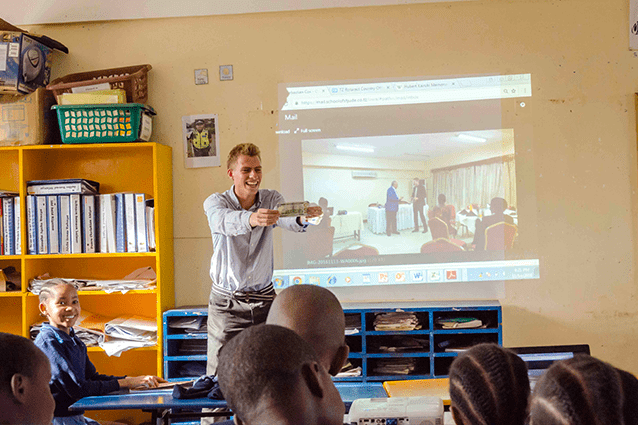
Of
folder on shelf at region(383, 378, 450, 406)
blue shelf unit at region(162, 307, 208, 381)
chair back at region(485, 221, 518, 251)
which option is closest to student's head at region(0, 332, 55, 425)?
folder on shelf at region(383, 378, 450, 406)

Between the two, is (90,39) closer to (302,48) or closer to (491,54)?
(302,48)

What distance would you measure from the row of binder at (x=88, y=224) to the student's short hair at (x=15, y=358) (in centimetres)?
217

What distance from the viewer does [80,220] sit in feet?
10.2

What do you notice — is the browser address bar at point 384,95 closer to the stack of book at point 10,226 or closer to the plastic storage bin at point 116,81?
the plastic storage bin at point 116,81

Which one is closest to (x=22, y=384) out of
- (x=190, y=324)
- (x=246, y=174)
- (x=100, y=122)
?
(x=246, y=174)

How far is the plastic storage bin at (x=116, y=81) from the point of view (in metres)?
3.16

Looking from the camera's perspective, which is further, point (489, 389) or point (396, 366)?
point (396, 366)

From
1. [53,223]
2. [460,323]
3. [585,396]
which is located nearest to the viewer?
[585,396]

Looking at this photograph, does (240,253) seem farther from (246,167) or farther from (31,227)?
(31,227)

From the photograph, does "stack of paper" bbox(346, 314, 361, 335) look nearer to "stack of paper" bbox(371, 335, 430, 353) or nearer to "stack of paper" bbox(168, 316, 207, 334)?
"stack of paper" bbox(371, 335, 430, 353)

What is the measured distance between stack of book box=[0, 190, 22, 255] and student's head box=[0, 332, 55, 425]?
245 cm

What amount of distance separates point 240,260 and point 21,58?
1.88 metres

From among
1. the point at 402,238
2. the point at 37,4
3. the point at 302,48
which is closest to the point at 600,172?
the point at 402,238

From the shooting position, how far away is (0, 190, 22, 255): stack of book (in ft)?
10.2
